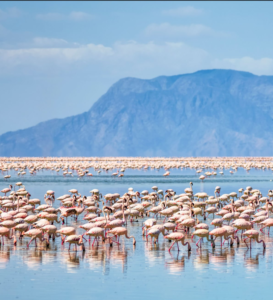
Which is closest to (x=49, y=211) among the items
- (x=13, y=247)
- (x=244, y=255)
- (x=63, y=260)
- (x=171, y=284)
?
(x=13, y=247)

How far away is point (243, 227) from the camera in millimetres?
20953

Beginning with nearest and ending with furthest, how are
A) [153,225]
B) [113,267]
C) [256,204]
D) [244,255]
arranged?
[113,267]
[244,255]
[153,225]
[256,204]

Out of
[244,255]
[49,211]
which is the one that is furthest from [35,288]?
[49,211]

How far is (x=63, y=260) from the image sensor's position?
18125 mm

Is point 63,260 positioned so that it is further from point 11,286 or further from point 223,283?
point 223,283

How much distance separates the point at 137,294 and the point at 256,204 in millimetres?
16865

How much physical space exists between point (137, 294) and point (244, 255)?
5412 millimetres

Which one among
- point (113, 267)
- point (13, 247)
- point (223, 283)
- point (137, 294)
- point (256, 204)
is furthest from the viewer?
point (256, 204)

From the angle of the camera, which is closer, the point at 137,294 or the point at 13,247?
Result: the point at 137,294

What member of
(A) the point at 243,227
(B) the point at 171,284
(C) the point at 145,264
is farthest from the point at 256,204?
(B) the point at 171,284

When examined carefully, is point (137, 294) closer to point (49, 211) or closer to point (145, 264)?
point (145, 264)

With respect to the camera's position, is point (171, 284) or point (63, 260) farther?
point (63, 260)

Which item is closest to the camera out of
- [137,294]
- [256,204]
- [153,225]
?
[137,294]

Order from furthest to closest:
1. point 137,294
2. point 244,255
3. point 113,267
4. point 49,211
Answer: point 49,211
point 244,255
point 113,267
point 137,294
